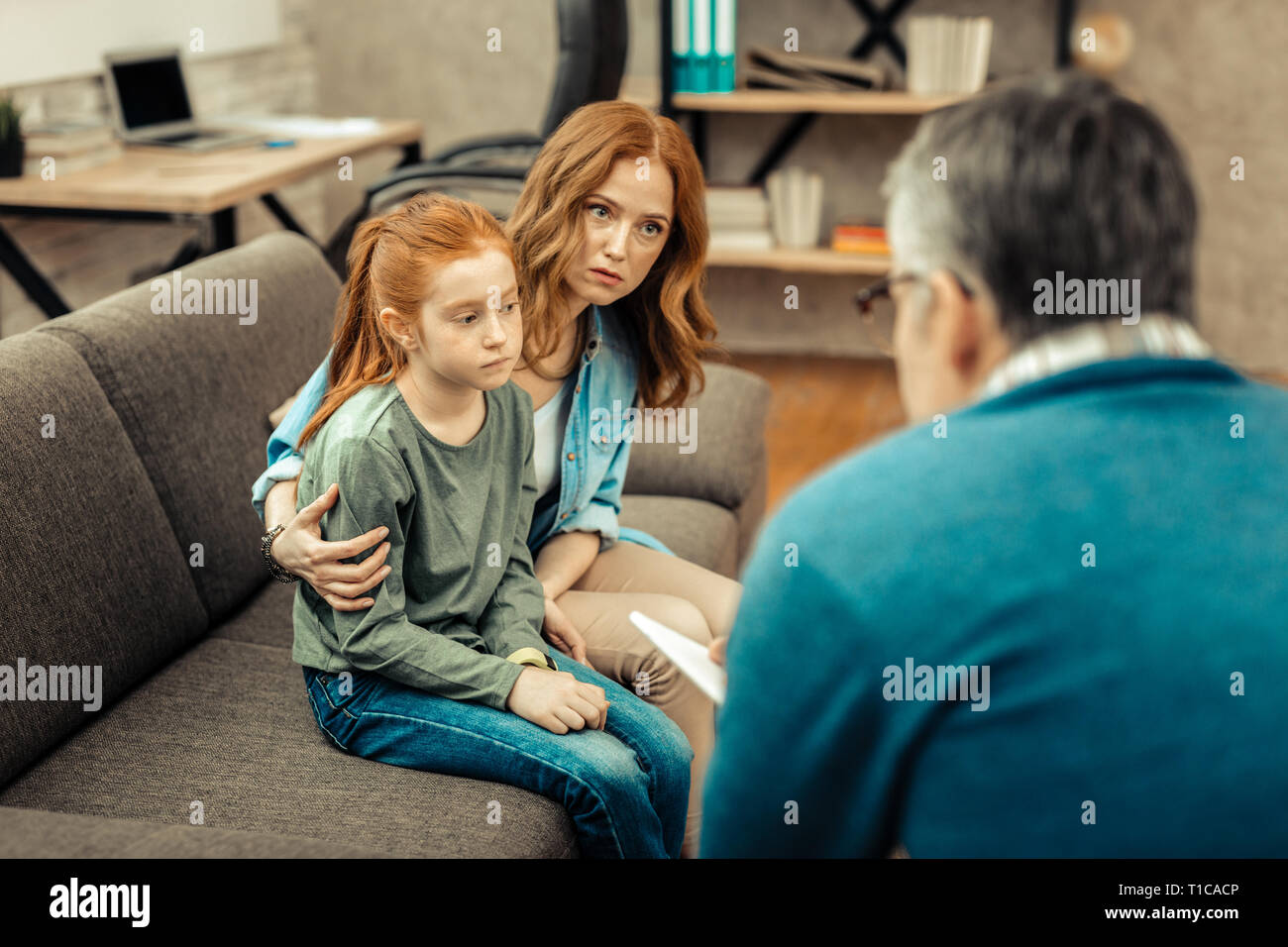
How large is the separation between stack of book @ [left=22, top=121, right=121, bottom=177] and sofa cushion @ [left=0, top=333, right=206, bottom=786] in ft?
4.64

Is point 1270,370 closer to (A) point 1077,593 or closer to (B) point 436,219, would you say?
(B) point 436,219

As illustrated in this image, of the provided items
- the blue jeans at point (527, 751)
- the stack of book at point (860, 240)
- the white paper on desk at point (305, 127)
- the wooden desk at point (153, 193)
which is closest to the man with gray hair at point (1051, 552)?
the blue jeans at point (527, 751)

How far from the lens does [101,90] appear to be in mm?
3133

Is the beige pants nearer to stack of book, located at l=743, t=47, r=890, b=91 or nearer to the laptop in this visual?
the laptop

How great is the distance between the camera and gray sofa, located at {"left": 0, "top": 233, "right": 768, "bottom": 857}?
120cm

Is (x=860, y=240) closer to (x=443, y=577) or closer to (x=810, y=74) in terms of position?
(x=810, y=74)

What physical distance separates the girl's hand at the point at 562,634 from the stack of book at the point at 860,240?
2407mm

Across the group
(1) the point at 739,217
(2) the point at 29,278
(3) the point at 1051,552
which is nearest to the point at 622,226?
(3) the point at 1051,552

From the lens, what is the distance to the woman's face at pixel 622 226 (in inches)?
55.1

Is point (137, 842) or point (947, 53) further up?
point (947, 53)

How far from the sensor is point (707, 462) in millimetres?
2094

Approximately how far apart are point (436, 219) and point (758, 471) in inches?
47.3

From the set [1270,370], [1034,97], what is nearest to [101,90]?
[1034,97]

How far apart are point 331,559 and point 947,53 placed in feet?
9.21
